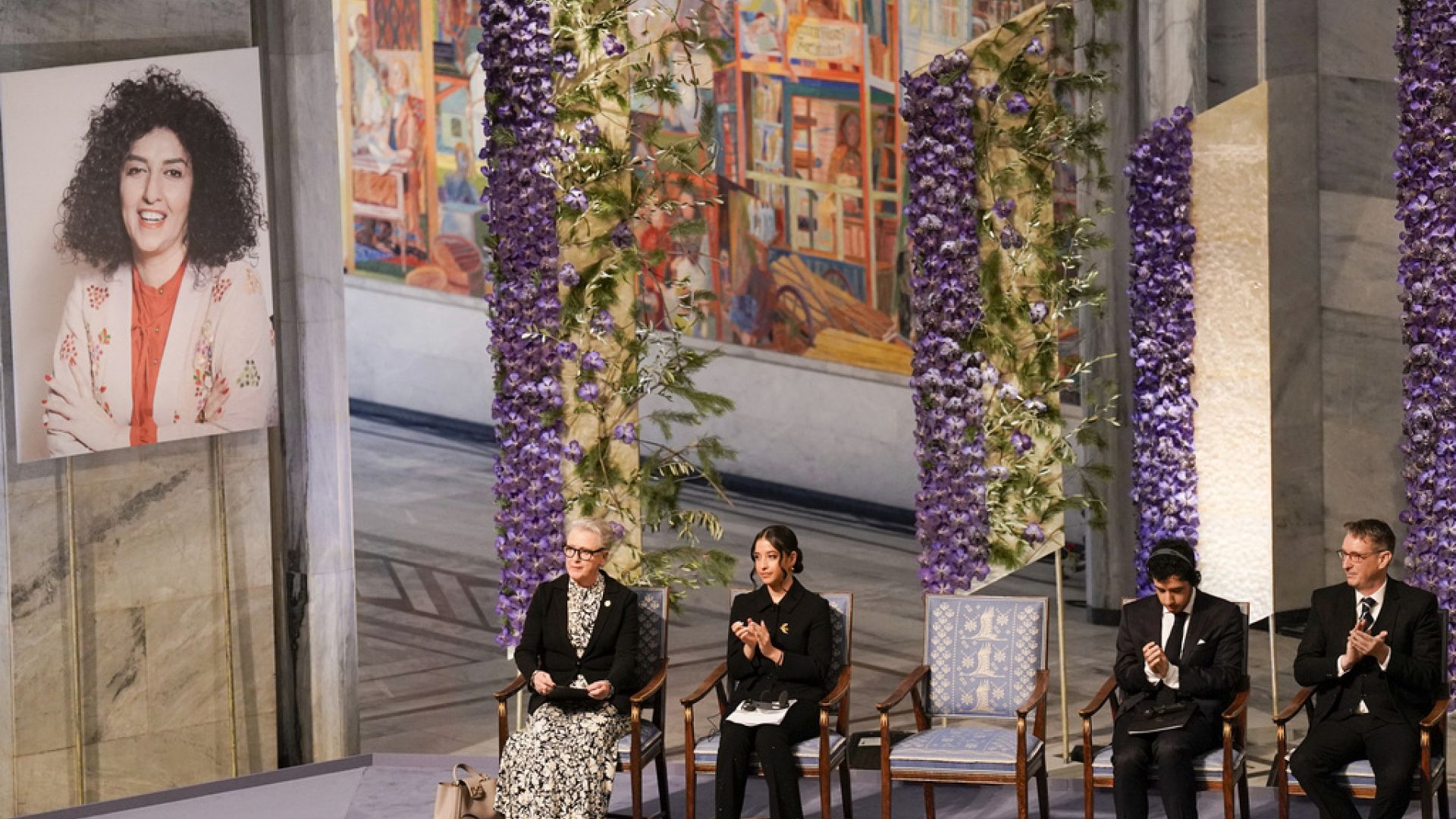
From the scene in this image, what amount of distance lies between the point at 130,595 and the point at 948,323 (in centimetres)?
330

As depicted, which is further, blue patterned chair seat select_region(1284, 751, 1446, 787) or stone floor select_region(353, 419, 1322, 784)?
stone floor select_region(353, 419, 1322, 784)

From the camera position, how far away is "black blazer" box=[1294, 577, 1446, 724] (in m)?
6.47

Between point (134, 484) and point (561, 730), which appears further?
point (134, 484)

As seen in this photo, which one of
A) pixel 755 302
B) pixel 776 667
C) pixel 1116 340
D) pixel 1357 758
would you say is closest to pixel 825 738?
pixel 776 667

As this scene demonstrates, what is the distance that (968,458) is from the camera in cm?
790

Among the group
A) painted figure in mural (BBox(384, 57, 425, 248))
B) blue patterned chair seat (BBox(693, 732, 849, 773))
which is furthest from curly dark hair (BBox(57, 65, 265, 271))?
painted figure in mural (BBox(384, 57, 425, 248))

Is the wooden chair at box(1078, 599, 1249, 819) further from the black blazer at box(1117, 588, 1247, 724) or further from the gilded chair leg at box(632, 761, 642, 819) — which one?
the gilded chair leg at box(632, 761, 642, 819)

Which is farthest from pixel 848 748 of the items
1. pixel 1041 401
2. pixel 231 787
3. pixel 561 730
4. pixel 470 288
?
pixel 470 288

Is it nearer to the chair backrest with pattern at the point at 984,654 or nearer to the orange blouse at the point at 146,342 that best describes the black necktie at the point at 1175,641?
the chair backrest with pattern at the point at 984,654

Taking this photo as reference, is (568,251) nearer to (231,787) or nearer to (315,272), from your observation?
(315,272)

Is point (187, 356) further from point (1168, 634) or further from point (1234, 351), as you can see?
point (1234, 351)

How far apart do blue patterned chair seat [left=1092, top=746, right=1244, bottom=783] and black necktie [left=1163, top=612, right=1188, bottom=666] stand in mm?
326

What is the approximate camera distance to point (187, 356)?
7910mm

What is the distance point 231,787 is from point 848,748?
2468 mm
